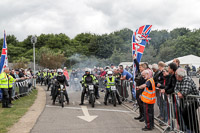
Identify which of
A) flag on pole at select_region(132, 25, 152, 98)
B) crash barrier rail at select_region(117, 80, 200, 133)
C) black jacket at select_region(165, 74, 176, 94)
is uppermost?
flag on pole at select_region(132, 25, 152, 98)

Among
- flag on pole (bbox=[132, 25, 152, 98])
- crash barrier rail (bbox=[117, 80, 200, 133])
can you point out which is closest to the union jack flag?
flag on pole (bbox=[132, 25, 152, 98])

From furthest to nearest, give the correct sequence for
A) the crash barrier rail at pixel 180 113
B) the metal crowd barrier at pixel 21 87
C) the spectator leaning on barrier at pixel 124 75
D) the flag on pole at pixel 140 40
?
the metal crowd barrier at pixel 21 87
the spectator leaning on barrier at pixel 124 75
the flag on pole at pixel 140 40
the crash barrier rail at pixel 180 113

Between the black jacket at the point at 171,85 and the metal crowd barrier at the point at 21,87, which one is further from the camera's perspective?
the metal crowd barrier at the point at 21,87

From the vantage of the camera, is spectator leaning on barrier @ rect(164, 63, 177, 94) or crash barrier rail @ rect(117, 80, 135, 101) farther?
crash barrier rail @ rect(117, 80, 135, 101)

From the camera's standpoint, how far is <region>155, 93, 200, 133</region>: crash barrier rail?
227 inches

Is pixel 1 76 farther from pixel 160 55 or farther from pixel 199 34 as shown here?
pixel 199 34

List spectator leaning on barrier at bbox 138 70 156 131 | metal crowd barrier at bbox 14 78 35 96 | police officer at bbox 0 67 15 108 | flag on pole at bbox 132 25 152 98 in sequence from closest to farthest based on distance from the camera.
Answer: spectator leaning on barrier at bbox 138 70 156 131, flag on pole at bbox 132 25 152 98, police officer at bbox 0 67 15 108, metal crowd barrier at bbox 14 78 35 96

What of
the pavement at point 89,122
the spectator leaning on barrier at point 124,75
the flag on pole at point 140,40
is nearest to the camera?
the pavement at point 89,122

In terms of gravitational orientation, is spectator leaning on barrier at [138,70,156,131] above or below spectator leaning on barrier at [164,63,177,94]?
A: below

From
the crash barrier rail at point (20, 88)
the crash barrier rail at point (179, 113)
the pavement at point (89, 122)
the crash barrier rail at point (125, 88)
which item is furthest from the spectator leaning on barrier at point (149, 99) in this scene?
the crash barrier rail at point (20, 88)

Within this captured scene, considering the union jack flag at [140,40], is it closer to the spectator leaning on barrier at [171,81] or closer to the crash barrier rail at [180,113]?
the crash barrier rail at [180,113]

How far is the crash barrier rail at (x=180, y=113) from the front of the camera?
5.77m

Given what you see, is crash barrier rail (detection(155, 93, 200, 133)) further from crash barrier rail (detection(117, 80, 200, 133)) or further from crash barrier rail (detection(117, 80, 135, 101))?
crash barrier rail (detection(117, 80, 135, 101))

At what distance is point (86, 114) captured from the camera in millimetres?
9805
